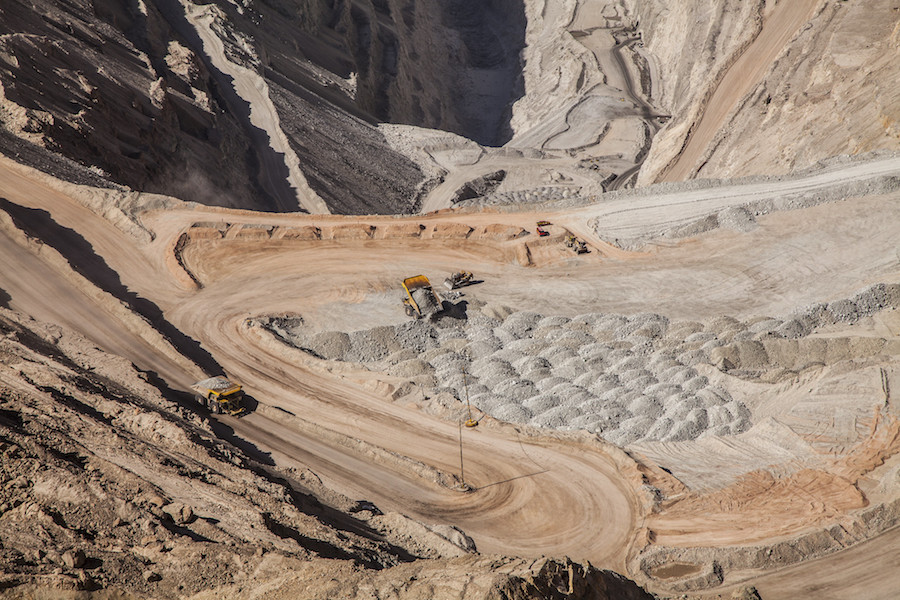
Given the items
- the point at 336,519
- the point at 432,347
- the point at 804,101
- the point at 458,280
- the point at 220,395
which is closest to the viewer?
the point at 336,519

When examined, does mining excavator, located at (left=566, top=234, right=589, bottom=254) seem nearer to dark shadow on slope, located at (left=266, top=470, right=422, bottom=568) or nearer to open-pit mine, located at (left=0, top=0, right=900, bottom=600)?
open-pit mine, located at (left=0, top=0, right=900, bottom=600)

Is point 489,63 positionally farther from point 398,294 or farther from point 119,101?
point 398,294

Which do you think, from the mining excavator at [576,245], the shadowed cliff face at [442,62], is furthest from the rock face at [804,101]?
the shadowed cliff face at [442,62]

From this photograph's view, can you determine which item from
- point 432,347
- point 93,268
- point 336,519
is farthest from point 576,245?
point 93,268

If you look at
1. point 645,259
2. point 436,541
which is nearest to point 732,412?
point 645,259

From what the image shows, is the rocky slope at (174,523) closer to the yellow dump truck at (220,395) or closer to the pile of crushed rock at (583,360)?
the yellow dump truck at (220,395)

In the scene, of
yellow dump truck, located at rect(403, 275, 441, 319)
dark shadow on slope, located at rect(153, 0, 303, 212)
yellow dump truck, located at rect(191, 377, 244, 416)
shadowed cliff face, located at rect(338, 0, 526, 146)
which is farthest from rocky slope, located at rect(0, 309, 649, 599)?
shadowed cliff face, located at rect(338, 0, 526, 146)
